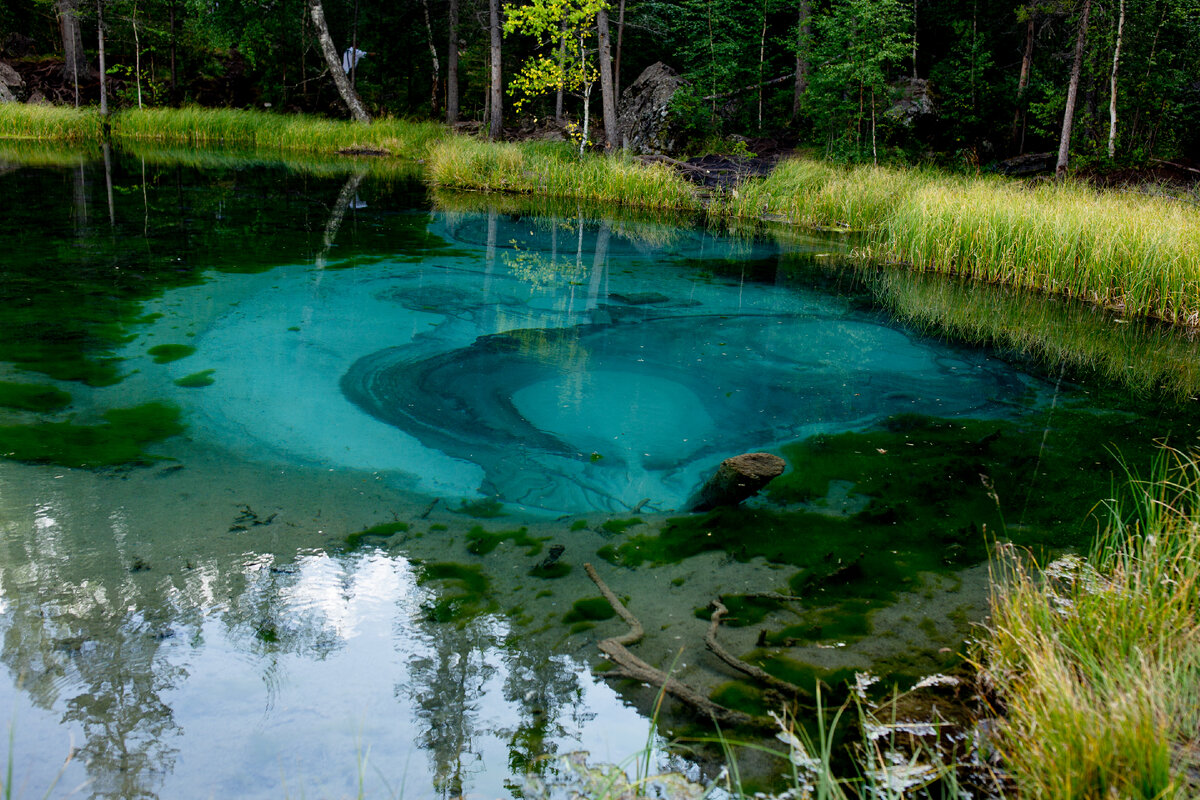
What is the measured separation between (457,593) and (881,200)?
9.33m

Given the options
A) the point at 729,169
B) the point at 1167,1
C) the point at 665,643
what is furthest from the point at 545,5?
the point at 665,643

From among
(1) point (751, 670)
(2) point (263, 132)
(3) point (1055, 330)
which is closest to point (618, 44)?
(2) point (263, 132)

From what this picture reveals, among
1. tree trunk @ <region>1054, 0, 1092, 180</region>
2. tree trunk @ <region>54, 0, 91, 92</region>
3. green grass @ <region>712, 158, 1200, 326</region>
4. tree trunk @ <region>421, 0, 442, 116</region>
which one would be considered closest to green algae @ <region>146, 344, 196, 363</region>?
green grass @ <region>712, 158, 1200, 326</region>

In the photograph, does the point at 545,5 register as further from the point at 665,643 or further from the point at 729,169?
the point at 665,643

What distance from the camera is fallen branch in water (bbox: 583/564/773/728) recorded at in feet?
6.33

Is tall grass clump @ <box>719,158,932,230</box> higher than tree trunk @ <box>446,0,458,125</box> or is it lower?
lower

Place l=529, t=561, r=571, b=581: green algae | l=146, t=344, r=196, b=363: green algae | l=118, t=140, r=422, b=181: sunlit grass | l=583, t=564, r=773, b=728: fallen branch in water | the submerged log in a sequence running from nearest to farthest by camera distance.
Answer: l=583, t=564, r=773, b=728: fallen branch in water, l=529, t=561, r=571, b=581: green algae, the submerged log, l=146, t=344, r=196, b=363: green algae, l=118, t=140, r=422, b=181: sunlit grass

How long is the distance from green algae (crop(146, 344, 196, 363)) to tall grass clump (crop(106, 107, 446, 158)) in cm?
1433

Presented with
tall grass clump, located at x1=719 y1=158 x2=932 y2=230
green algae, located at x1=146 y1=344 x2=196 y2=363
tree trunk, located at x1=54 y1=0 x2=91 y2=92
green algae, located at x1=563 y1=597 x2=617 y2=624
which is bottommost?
green algae, located at x1=563 y1=597 x2=617 y2=624

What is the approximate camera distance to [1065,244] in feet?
23.2

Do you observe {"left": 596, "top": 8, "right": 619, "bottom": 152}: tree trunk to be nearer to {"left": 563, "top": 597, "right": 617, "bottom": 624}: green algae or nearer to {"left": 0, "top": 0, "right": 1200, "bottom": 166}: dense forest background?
{"left": 0, "top": 0, "right": 1200, "bottom": 166}: dense forest background

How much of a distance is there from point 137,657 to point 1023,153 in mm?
17333

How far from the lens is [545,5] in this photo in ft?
44.4

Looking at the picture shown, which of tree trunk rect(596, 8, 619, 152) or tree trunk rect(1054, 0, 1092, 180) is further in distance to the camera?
tree trunk rect(596, 8, 619, 152)
